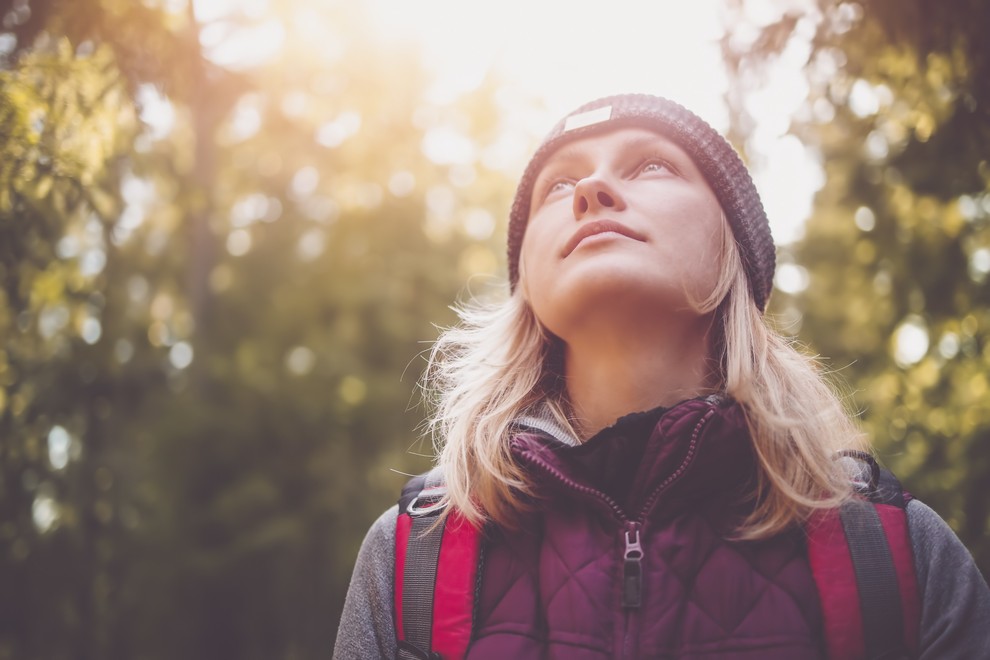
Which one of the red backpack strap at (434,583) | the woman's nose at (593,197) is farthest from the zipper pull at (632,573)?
the woman's nose at (593,197)

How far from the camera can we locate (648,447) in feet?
6.81

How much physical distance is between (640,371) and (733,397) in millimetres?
276

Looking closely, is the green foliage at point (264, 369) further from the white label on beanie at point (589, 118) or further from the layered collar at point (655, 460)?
the layered collar at point (655, 460)

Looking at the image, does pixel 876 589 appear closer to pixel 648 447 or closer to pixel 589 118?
pixel 648 447

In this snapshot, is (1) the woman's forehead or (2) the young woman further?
(1) the woman's forehead

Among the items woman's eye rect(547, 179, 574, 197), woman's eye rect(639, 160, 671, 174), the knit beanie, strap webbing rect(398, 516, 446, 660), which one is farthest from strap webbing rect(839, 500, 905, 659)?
woman's eye rect(547, 179, 574, 197)

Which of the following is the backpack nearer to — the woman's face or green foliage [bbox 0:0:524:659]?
the woman's face

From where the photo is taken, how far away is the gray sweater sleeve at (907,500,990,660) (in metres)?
1.84

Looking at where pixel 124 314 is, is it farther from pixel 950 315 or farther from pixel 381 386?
pixel 950 315

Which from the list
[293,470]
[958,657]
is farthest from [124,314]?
[958,657]

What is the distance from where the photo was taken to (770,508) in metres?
2.07

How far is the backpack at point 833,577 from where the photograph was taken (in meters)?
1.85

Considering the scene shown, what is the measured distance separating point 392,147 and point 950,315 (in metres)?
7.03

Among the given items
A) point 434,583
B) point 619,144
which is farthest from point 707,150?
point 434,583
